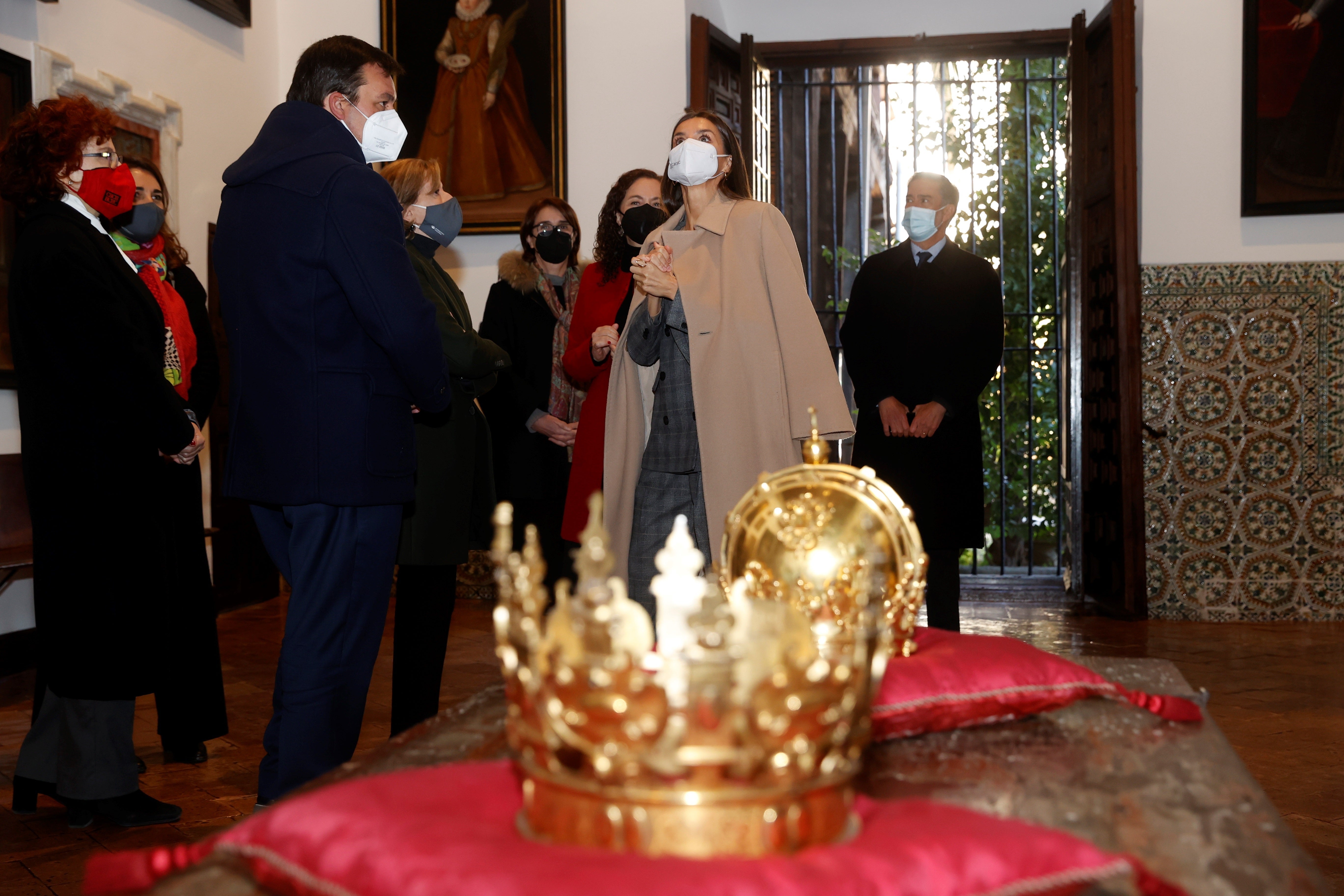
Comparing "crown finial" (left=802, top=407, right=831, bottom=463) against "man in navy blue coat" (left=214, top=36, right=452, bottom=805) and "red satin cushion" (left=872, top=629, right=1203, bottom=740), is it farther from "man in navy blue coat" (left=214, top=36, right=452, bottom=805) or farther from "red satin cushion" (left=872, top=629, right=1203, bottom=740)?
"man in navy blue coat" (left=214, top=36, right=452, bottom=805)

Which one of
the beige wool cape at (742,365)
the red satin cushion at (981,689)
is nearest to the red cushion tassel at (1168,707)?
the red satin cushion at (981,689)

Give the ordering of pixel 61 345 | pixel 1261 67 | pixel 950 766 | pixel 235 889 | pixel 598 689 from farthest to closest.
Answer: pixel 1261 67 → pixel 61 345 → pixel 950 766 → pixel 235 889 → pixel 598 689

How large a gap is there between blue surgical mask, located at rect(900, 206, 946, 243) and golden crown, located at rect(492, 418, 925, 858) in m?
3.30

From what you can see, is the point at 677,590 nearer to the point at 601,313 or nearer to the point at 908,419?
the point at 601,313

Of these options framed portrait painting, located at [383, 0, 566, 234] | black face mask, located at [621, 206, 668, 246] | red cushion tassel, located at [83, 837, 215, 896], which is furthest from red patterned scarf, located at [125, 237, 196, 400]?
framed portrait painting, located at [383, 0, 566, 234]

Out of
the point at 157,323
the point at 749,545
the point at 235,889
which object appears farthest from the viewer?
the point at 157,323

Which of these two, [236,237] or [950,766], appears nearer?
[950,766]

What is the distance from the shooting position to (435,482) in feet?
9.35

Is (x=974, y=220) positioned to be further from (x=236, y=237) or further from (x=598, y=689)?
(x=598, y=689)

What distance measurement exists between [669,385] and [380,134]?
854mm

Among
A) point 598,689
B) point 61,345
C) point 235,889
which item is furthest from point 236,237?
point 598,689

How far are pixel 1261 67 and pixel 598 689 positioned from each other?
597cm

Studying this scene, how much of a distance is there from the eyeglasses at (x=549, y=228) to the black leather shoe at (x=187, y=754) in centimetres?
185

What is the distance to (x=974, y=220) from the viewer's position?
7742 millimetres
